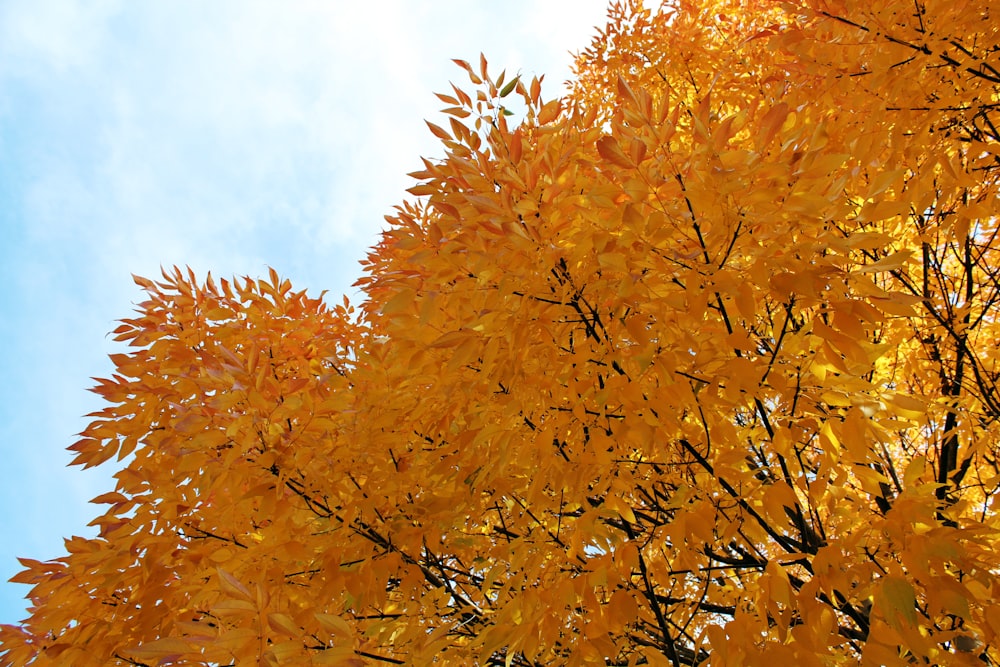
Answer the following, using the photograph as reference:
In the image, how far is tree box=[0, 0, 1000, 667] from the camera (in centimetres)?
144

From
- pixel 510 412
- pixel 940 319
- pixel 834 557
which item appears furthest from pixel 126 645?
pixel 940 319

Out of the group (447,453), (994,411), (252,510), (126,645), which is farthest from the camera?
(994,411)

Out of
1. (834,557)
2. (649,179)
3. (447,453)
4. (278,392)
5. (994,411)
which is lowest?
(834,557)

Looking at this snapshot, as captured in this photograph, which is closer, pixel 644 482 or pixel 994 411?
pixel 644 482

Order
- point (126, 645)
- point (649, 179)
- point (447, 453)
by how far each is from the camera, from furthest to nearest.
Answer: point (126, 645) → point (447, 453) → point (649, 179)

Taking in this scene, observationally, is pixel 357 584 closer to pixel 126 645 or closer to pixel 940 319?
pixel 126 645

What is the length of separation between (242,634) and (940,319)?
3.16 meters

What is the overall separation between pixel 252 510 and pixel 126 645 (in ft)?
2.01

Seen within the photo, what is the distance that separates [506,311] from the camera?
5.14 ft

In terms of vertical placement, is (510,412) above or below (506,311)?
below

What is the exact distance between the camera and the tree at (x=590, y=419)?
144cm

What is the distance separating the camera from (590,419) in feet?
5.96

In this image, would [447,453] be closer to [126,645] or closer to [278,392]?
[278,392]

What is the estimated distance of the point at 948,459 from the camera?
3.33m
